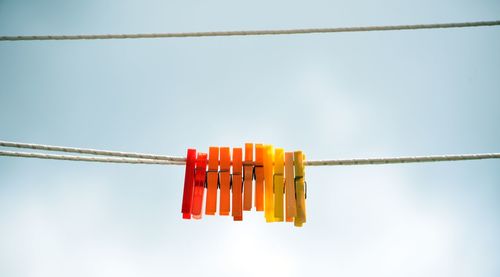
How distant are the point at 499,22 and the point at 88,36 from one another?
147 inches

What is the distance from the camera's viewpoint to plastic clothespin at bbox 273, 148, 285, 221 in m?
Answer: 3.67

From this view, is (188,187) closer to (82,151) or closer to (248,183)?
(248,183)

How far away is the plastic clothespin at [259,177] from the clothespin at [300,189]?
0.33 meters

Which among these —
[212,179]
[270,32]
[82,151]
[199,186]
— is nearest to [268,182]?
[212,179]

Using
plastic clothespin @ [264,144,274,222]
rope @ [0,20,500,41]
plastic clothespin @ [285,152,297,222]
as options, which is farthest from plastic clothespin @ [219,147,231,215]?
rope @ [0,20,500,41]

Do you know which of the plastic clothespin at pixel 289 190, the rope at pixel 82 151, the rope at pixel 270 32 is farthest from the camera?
the plastic clothespin at pixel 289 190

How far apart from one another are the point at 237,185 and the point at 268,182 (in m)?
0.30

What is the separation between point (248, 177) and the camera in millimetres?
3773

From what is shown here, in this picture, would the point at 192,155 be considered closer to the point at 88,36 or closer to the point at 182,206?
the point at 182,206

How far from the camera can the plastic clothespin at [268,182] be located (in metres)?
3.70

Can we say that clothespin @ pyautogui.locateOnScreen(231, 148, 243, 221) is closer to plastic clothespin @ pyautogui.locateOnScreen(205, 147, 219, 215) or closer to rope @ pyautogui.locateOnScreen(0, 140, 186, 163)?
plastic clothespin @ pyautogui.locateOnScreen(205, 147, 219, 215)

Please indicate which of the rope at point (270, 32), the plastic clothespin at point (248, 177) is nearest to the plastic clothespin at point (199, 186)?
the plastic clothespin at point (248, 177)

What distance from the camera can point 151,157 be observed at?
326cm

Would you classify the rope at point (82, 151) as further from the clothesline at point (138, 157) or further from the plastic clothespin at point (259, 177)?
the plastic clothespin at point (259, 177)
